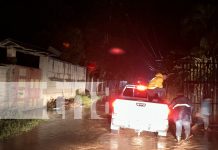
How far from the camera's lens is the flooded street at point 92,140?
1145cm

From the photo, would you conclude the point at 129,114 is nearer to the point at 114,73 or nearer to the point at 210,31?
the point at 210,31

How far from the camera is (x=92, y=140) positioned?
12.8 m

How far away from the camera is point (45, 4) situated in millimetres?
33656

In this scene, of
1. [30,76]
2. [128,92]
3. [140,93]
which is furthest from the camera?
[30,76]

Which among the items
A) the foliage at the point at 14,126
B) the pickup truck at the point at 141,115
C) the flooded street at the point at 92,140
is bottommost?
the flooded street at the point at 92,140

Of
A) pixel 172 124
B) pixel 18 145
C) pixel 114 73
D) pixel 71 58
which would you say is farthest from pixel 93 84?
pixel 18 145

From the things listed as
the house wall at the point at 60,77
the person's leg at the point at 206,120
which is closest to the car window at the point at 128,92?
the person's leg at the point at 206,120

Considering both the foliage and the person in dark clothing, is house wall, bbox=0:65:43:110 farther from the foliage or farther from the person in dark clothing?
the person in dark clothing

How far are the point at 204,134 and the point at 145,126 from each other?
339 centimetres

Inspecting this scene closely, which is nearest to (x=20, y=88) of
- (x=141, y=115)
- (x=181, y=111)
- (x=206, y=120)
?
(x=141, y=115)

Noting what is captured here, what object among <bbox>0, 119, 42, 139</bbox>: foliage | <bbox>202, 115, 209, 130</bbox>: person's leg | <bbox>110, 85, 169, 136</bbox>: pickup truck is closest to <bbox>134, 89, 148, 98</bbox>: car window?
<bbox>110, 85, 169, 136</bbox>: pickup truck

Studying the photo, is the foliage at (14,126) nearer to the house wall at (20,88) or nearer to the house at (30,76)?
the house wall at (20,88)

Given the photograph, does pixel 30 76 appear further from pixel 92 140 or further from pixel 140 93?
pixel 92 140

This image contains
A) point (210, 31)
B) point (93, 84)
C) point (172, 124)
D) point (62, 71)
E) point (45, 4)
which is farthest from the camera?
point (93, 84)
